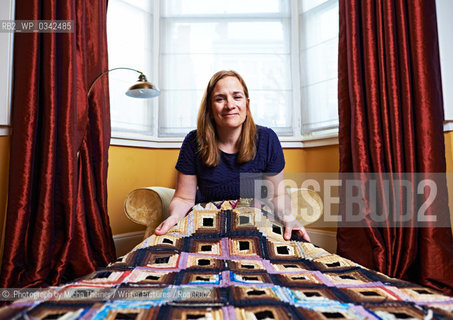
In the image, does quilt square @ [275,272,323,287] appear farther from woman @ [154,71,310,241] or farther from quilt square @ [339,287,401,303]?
woman @ [154,71,310,241]

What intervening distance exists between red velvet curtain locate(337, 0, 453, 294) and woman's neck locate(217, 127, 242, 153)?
1.89 ft

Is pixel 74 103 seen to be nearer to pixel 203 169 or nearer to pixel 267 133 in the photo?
pixel 203 169

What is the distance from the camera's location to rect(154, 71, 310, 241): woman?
1492 mm

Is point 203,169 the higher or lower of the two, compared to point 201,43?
lower

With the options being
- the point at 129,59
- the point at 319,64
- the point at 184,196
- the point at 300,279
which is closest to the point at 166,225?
the point at 184,196

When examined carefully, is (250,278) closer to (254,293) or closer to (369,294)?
(254,293)

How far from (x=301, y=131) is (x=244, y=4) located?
1056 millimetres

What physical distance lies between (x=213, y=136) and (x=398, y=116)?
2.80 ft

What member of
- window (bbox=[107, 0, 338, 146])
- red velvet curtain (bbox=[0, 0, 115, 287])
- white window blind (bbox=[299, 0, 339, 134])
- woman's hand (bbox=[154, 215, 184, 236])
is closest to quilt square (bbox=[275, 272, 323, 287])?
woman's hand (bbox=[154, 215, 184, 236])

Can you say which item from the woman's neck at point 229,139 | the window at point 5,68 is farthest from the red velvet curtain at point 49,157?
the woman's neck at point 229,139

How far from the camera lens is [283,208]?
4.64 ft

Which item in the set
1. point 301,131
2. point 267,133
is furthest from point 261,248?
point 301,131

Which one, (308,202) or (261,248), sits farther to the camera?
(308,202)

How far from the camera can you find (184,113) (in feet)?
7.75
